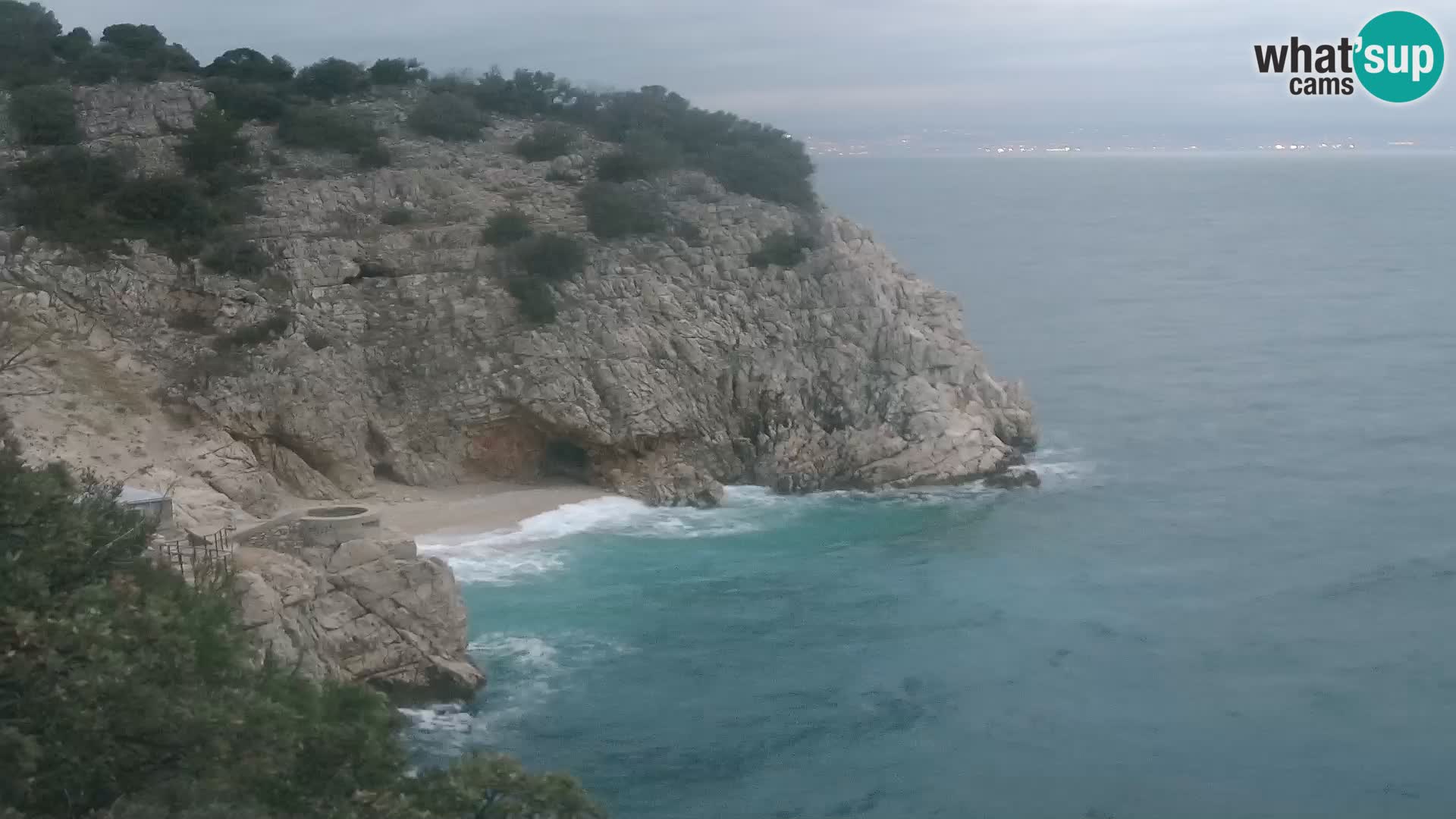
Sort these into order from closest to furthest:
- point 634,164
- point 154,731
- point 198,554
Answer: point 154,731 → point 198,554 → point 634,164

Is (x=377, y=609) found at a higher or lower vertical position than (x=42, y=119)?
lower

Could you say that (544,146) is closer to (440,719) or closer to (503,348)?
(503,348)

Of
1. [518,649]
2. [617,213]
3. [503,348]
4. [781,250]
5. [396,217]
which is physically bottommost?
[518,649]

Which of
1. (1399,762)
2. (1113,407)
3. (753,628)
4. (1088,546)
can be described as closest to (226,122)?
(753,628)

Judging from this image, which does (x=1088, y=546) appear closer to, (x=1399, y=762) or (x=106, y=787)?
(x=1399, y=762)

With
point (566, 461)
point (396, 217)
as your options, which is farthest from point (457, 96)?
point (566, 461)

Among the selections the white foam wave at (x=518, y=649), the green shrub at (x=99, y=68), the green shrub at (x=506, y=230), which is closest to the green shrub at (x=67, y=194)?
the green shrub at (x=99, y=68)

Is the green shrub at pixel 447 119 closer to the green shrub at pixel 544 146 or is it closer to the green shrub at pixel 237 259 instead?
the green shrub at pixel 544 146
